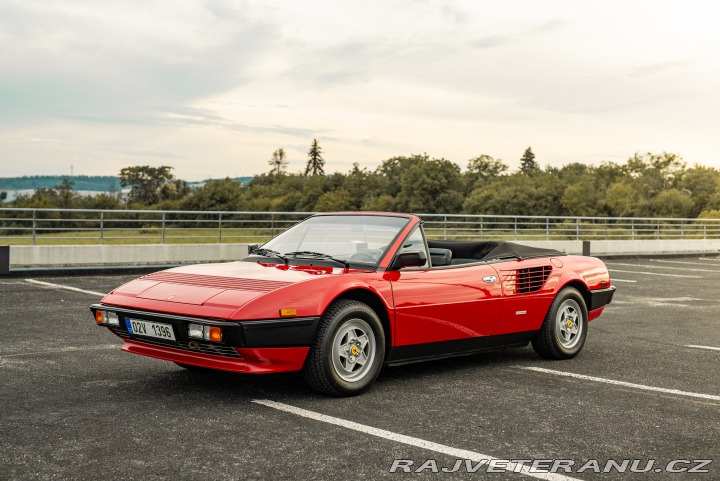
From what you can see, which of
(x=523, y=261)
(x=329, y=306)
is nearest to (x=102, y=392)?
(x=329, y=306)

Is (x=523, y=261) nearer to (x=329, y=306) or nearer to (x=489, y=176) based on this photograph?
(x=329, y=306)

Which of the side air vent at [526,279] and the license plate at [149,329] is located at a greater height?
the side air vent at [526,279]

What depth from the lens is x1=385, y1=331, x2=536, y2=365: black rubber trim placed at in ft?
19.6

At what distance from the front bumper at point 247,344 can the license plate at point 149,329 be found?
0.12ft

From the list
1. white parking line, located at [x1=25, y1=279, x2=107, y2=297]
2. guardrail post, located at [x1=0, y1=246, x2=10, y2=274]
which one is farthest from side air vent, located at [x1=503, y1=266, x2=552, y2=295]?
guardrail post, located at [x1=0, y1=246, x2=10, y2=274]

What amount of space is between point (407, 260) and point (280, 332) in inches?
49.0

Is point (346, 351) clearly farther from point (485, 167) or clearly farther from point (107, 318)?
point (485, 167)

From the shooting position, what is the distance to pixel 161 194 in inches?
6161

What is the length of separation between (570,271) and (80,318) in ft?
18.4

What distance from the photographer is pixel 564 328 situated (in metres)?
7.32

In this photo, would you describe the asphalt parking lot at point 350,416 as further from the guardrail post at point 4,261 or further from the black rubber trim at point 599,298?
the guardrail post at point 4,261

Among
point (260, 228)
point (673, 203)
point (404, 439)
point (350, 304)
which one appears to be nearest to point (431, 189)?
point (673, 203)

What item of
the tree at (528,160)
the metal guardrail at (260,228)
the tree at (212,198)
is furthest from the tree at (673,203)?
the tree at (528,160)

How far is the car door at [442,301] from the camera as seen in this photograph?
593cm
